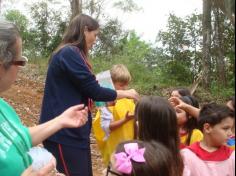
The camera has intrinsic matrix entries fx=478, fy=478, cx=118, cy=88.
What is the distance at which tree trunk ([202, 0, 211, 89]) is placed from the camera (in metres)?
11.2

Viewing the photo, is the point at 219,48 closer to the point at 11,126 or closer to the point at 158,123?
the point at 158,123

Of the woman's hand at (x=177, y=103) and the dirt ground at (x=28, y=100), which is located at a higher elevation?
the woman's hand at (x=177, y=103)

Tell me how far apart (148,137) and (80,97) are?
682mm

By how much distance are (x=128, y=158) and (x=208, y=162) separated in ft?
2.36

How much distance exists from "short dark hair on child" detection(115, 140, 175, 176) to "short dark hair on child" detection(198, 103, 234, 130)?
1.73 feet

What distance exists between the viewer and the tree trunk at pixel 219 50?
1048 centimetres

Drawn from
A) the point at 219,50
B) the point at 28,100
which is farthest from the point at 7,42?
the point at 219,50

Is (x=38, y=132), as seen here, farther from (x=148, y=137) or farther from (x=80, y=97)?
(x=80, y=97)

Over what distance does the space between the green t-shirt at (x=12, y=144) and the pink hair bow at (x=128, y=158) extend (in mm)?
409

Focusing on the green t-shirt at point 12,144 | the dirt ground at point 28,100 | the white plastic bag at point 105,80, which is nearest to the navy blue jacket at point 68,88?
the white plastic bag at point 105,80

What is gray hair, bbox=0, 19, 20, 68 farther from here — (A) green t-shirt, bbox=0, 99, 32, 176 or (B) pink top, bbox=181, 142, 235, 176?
(B) pink top, bbox=181, 142, 235, 176

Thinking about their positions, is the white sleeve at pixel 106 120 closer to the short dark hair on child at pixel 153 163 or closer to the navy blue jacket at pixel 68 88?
the navy blue jacket at pixel 68 88

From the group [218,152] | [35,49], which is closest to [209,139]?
[218,152]

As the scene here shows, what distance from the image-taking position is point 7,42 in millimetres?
2070
